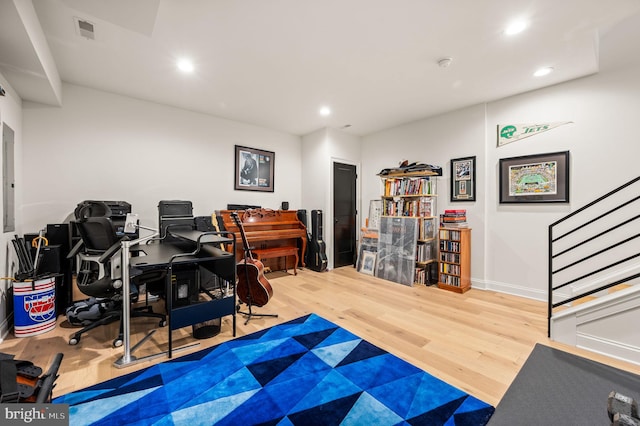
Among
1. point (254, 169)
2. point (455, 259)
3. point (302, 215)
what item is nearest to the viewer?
point (455, 259)

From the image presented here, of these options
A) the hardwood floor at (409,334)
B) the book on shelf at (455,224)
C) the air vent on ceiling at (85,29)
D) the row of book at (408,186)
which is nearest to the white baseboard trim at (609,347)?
the hardwood floor at (409,334)

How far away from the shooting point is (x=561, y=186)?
3387 mm

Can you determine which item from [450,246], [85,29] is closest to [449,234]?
[450,246]

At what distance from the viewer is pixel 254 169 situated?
16.6ft

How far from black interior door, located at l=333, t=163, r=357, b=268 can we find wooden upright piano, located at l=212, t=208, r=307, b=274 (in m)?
0.70

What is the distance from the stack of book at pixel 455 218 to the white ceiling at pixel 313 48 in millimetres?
1607

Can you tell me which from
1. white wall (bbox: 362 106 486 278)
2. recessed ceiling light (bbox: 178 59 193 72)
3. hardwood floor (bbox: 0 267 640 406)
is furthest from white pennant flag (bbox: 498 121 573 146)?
recessed ceiling light (bbox: 178 59 193 72)

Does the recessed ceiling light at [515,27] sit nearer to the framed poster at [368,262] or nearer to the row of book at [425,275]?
the row of book at [425,275]

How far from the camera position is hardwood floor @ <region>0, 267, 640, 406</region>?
6.57 feet

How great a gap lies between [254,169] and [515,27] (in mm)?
4042

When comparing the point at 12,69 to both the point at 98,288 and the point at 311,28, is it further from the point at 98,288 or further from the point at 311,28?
the point at 311,28

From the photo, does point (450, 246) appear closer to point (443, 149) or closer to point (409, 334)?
point (443, 149)

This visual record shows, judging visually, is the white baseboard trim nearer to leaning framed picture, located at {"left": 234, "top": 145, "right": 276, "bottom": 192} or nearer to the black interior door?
the black interior door

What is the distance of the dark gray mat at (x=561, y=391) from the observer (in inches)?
60.9
